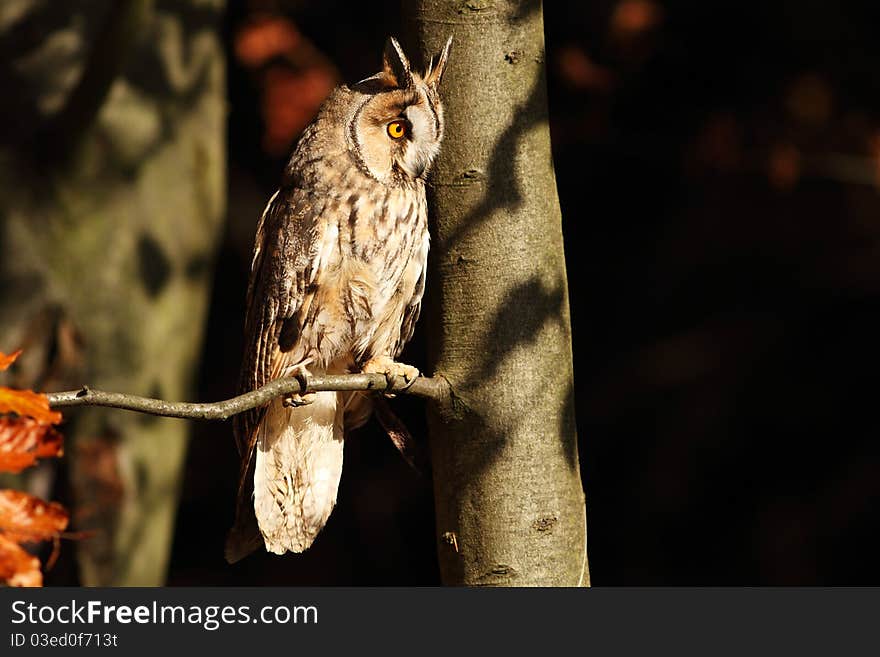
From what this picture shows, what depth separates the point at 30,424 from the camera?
148cm

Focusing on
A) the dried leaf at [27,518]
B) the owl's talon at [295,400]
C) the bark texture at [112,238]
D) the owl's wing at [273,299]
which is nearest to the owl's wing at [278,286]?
the owl's wing at [273,299]

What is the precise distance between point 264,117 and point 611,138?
4.40 ft

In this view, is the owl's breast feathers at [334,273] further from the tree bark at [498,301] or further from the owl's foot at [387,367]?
the tree bark at [498,301]

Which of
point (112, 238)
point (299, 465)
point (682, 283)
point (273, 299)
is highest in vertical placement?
point (682, 283)

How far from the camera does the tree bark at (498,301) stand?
161 cm

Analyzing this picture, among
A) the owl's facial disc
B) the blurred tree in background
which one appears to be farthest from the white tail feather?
the blurred tree in background

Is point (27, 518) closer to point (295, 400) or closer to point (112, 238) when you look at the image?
point (295, 400)

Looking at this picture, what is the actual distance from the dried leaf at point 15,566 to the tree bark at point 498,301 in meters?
0.61

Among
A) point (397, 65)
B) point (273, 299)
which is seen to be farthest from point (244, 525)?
point (397, 65)

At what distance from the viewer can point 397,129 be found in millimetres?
1919

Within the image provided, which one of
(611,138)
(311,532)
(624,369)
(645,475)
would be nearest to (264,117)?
(611,138)

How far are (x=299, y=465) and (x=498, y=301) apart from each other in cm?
69

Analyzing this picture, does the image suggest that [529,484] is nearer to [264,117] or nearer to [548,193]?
[548,193]

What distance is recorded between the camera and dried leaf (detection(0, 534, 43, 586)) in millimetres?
1514
